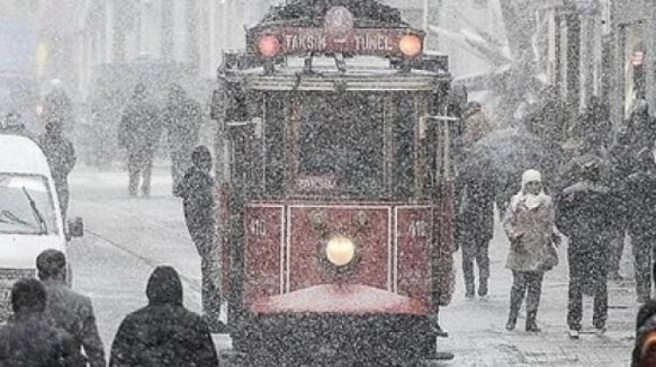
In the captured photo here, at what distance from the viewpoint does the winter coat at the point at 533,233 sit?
63.7 feet

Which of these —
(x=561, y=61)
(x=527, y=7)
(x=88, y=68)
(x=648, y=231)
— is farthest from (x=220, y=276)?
(x=88, y=68)

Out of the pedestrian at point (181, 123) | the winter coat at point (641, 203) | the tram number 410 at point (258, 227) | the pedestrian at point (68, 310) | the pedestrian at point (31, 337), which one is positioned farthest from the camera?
the pedestrian at point (181, 123)

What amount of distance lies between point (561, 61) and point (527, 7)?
3754 mm

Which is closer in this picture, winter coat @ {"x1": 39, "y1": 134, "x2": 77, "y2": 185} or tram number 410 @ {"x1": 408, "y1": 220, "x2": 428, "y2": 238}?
tram number 410 @ {"x1": 408, "y1": 220, "x2": 428, "y2": 238}

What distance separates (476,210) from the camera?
73.9 ft

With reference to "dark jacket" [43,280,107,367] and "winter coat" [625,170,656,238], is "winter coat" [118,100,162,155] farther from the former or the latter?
"dark jacket" [43,280,107,367]

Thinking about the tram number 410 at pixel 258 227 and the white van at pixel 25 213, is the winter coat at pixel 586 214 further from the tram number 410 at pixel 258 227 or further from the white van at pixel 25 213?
the white van at pixel 25 213

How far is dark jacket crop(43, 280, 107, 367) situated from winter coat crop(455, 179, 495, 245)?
10.7 m

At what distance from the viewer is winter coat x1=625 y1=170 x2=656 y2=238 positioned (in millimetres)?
21062

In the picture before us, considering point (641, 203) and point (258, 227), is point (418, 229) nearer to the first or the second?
point (258, 227)

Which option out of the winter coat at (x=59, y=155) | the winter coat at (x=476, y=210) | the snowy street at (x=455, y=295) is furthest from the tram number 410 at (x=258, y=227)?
the winter coat at (x=59, y=155)

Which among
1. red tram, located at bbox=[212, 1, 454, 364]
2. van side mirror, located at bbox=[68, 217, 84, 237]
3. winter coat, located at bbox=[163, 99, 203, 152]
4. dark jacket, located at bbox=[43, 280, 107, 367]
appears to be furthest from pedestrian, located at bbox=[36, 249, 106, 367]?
winter coat, located at bbox=[163, 99, 203, 152]

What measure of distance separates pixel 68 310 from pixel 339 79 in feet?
16.7

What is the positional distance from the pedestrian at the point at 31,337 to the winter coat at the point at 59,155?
17.6m
